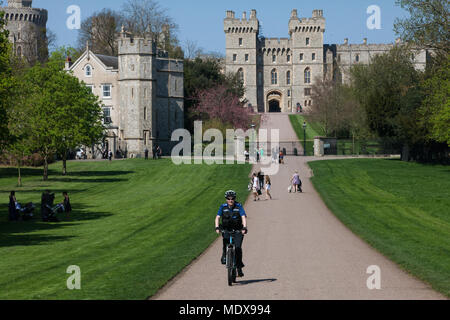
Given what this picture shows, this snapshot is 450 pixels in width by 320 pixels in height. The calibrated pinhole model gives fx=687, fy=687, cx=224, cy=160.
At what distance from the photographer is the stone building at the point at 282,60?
130 meters

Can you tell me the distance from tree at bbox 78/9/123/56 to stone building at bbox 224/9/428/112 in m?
34.4

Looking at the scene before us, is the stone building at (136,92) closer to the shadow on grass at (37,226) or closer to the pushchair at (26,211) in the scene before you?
the shadow on grass at (37,226)

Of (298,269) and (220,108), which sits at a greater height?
(220,108)

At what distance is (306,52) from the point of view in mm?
130500

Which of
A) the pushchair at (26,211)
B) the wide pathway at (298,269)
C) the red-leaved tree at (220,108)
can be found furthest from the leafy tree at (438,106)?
the pushchair at (26,211)

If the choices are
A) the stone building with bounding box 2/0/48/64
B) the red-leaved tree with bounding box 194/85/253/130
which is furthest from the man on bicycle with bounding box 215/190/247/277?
the stone building with bounding box 2/0/48/64

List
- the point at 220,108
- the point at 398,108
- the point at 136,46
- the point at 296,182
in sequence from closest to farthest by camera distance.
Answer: the point at 296,182 < the point at 398,108 < the point at 136,46 < the point at 220,108

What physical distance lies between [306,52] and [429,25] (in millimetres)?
78435

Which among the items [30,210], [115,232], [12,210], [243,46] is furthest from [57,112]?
[243,46]

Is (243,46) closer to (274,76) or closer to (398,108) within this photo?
(274,76)

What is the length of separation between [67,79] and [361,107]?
114ft

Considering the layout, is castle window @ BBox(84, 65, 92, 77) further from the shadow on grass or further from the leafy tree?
the shadow on grass

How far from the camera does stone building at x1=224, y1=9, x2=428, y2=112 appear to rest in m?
130
